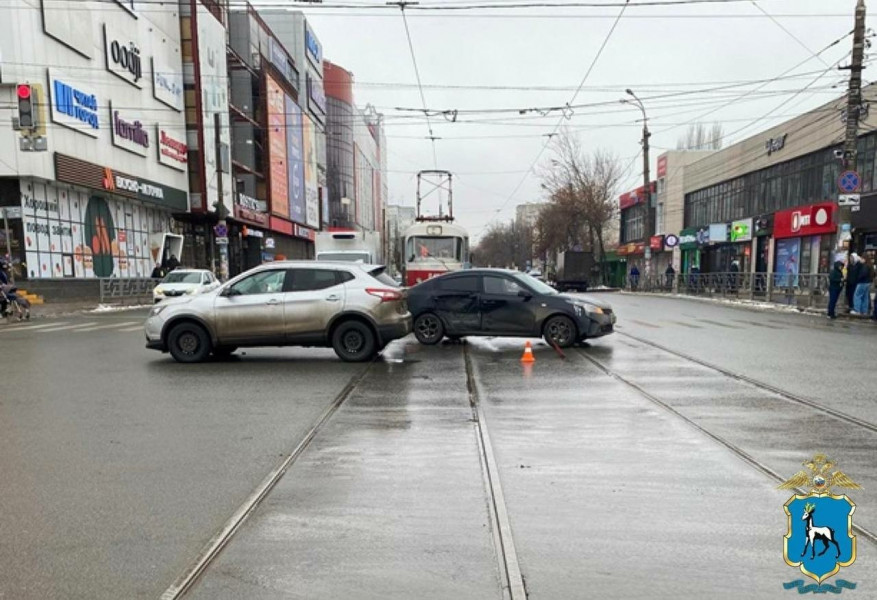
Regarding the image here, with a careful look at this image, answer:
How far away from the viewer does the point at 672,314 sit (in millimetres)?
20188

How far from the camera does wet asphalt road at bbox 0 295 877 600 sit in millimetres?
3174

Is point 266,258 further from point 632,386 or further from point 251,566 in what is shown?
point 251,566

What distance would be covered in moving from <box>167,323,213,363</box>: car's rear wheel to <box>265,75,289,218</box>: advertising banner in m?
42.6

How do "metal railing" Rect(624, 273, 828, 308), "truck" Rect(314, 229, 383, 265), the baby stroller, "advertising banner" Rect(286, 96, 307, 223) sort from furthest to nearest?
"advertising banner" Rect(286, 96, 307, 223) → "truck" Rect(314, 229, 383, 265) → "metal railing" Rect(624, 273, 828, 308) → the baby stroller

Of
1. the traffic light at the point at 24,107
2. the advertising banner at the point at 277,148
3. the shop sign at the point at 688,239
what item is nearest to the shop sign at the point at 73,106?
the traffic light at the point at 24,107

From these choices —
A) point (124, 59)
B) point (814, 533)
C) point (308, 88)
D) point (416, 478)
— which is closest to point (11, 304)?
point (124, 59)

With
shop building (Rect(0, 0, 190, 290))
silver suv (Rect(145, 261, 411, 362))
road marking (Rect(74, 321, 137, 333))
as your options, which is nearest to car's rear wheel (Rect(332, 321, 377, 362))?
silver suv (Rect(145, 261, 411, 362))

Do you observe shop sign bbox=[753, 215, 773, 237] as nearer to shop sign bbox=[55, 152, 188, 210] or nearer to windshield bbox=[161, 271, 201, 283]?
windshield bbox=[161, 271, 201, 283]

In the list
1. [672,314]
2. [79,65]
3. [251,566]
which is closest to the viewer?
[251,566]

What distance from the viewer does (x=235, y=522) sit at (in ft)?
12.4

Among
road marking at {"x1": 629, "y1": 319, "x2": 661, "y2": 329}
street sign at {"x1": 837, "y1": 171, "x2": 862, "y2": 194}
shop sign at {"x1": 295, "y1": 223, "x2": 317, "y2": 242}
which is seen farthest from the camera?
shop sign at {"x1": 295, "y1": 223, "x2": 317, "y2": 242}

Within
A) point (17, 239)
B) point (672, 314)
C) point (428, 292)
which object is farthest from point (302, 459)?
point (17, 239)

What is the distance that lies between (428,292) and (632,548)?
898 centimetres

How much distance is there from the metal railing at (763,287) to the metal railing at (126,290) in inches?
1089
